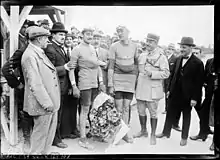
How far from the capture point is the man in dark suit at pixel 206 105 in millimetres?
3205

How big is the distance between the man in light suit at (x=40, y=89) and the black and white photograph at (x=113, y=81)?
10mm

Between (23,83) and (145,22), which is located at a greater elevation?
(145,22)

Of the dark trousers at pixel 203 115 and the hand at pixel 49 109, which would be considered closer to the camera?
the hand at pixel 49 109

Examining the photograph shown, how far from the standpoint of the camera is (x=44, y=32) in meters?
3.04

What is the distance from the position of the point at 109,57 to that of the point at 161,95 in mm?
635

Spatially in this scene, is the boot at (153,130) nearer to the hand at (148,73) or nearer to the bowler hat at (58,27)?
the hand at (148,73)

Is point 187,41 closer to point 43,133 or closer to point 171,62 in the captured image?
point 171,62

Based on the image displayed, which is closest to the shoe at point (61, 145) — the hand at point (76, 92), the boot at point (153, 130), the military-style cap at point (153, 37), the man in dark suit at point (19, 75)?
the man in dark suit at point (19, 75)

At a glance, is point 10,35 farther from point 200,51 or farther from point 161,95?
point 200,51

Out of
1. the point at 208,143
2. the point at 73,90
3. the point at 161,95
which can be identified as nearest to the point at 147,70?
the point at 161,95

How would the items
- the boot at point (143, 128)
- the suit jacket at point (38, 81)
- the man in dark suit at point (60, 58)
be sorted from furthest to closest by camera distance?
1. the boot at point (143, 128)
2. the man in dark suit at point (60, 58)
3. the suit jacket at point (38, 81)

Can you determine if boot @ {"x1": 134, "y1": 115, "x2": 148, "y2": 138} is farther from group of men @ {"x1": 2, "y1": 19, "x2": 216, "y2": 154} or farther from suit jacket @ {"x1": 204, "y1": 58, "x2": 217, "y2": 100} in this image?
suit jacket @ {"x1": 204, "y1": 58, "x2": 217, "y2": 100}

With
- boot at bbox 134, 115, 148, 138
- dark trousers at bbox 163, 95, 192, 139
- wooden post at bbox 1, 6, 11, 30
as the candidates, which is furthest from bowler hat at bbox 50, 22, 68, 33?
dark trousers at bbox 163, 95, 192, 139

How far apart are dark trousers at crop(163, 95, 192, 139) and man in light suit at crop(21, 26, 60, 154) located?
3.57ft
